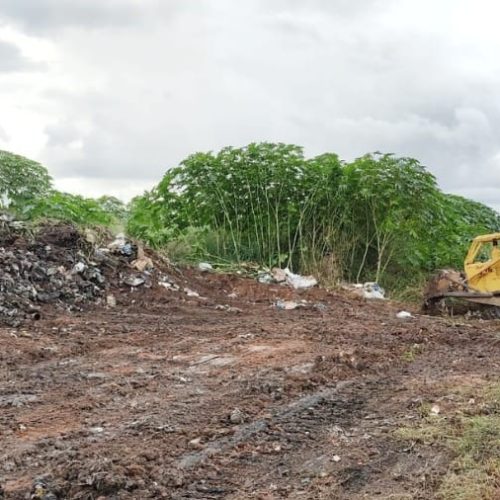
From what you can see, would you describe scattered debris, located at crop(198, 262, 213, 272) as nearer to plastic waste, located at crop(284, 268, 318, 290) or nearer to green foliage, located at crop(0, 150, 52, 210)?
plastic waste, located at crop(284, 268, 318, 290)

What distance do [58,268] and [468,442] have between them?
6957mm

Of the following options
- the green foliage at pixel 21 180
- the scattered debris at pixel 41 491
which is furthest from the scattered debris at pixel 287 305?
the scattered debris at pixel 41 491

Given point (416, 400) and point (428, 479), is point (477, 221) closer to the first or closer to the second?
point (416, 400)

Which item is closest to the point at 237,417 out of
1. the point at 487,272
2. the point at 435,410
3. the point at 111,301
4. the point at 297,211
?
the point at 435,410

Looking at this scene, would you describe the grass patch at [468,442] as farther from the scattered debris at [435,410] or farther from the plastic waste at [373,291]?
the plastic waste at [373,291]

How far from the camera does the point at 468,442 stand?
405 centimetres

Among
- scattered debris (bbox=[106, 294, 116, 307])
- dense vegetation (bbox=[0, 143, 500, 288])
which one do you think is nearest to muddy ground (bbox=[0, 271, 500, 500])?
scattered debris (bbox=[106, 294, 116, 307])

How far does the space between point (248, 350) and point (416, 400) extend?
211 centimetres

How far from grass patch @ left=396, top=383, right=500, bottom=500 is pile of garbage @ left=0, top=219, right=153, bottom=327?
16.9ft

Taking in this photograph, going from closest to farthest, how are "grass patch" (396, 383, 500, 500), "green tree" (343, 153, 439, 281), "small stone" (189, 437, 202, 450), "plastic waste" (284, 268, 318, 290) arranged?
"grass patch" (396, 383, 500, 500), "small stone" (189, 437, 202, 450), "plastic waste" (284, 268, 318, 290), "green tree" (343, 153, 439, 281)

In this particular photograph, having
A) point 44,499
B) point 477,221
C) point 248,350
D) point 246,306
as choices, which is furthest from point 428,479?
point 477,221

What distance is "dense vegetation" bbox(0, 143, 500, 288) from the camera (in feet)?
42.3

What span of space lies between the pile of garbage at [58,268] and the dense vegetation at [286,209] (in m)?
1.64

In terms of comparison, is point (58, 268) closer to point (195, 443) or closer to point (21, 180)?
point (21, 180)
